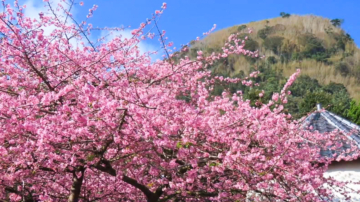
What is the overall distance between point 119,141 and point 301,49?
241 feet

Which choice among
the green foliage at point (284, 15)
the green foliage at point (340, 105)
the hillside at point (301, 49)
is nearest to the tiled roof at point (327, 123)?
the green foliage at point (340, 105)

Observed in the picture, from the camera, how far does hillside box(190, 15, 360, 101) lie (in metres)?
60.5

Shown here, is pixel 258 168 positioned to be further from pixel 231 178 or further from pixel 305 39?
pixel 305 39

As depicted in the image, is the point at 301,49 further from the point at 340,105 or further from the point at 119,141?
the point at 119,141

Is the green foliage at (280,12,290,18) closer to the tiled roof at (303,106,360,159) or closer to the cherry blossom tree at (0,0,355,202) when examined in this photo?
the tiled roof at (303,106,360,159)

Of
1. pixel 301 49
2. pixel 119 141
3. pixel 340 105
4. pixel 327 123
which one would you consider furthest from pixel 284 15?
pixel 119 141

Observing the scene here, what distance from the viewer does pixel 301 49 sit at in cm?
7394

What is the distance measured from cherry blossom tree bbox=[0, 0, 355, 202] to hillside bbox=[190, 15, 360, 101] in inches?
1971

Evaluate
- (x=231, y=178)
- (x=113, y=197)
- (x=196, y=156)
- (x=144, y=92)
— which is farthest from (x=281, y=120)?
(x=113, y=197)

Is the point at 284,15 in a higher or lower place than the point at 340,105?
higher

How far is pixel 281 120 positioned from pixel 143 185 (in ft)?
5.52

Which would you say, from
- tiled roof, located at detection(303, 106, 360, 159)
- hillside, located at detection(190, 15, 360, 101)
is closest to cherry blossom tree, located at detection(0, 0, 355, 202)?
tiled roof, located at detection(303, 106, 360, 159)

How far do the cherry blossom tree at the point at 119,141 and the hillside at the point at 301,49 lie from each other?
50.1 m

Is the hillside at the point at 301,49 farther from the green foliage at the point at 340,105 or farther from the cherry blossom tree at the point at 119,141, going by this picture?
the cherry blossom tree at the point at 119,141
